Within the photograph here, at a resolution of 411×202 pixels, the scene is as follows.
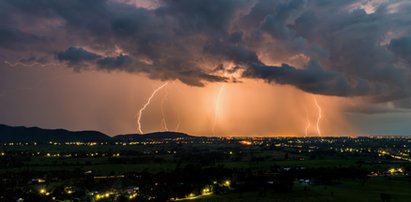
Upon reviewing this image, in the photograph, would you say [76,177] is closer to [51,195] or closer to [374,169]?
[51,195]

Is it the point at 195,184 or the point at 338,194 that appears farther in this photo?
the point at 195,184

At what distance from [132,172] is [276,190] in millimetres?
63378

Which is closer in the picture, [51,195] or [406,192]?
[51,195]

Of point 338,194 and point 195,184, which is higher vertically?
point 195,184

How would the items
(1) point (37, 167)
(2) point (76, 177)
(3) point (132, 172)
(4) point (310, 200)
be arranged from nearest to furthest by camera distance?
(4) point (310, 200) < (2) point (76, 177) < (3) point (132, 172) < (1) point (37, 167)

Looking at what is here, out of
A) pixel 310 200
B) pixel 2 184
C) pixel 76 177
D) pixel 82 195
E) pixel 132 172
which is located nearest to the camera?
pixel 310 200

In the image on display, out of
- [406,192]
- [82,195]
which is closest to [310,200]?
[406,192]

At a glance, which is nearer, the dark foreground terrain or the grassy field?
the grassy field

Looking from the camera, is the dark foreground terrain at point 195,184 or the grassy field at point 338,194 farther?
the dark foreground terrain at point 195,184

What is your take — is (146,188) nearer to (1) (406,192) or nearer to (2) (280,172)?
(2) (280,172)

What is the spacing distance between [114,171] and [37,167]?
37.6 metres

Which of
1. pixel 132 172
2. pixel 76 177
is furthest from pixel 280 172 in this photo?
pixel 76 177

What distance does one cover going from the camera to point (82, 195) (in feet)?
416

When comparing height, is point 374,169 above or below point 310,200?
above
